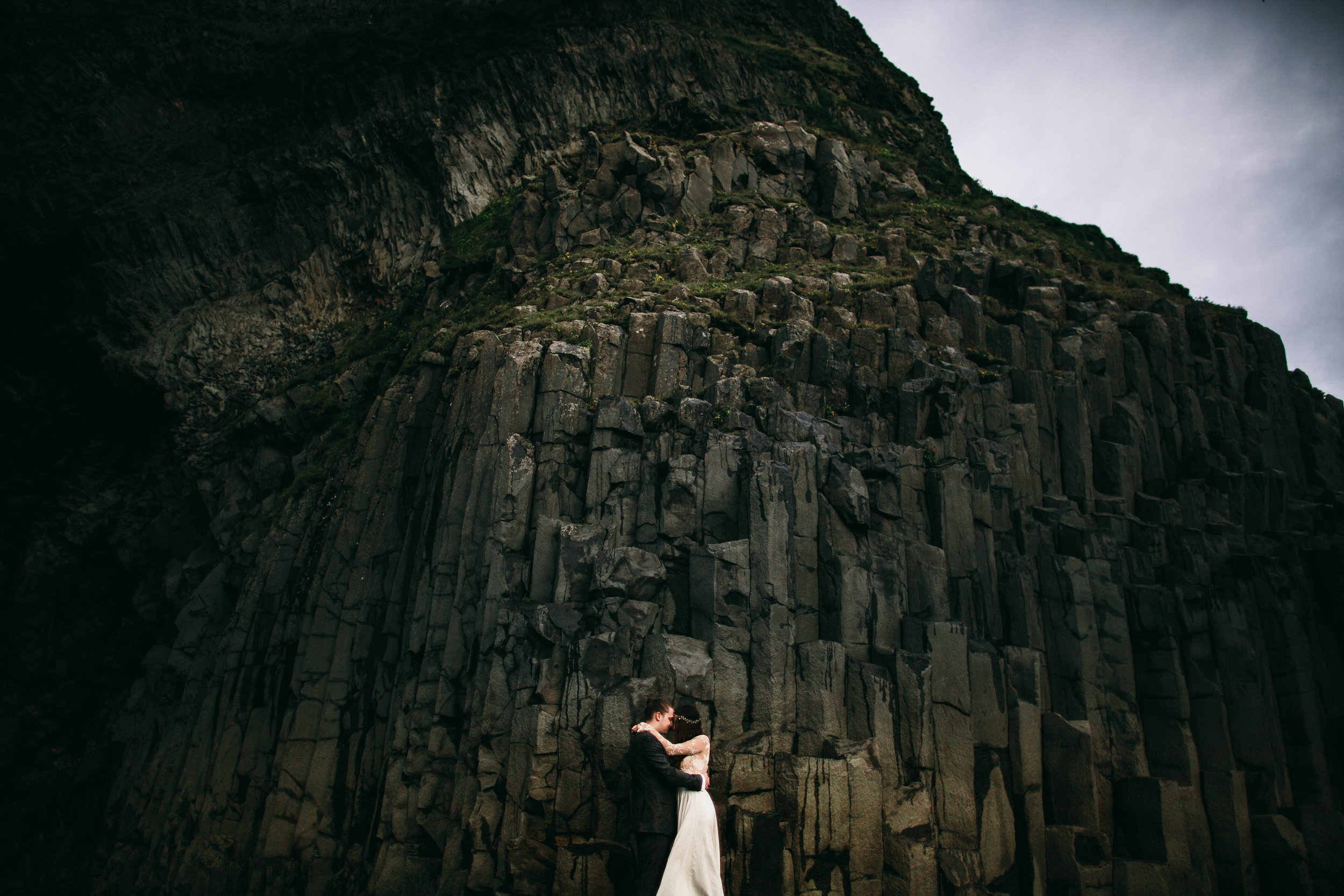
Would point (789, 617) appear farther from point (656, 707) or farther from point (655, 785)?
point (655, 785)

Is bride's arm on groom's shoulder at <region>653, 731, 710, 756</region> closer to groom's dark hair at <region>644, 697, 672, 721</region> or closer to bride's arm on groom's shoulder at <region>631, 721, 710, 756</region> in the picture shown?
bride's arm on groom's shoulder at <region>631, 721, 710, 756</region>

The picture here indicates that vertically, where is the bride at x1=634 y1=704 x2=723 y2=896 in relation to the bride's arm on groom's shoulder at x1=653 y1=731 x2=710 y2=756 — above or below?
below

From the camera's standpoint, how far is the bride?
26.9 feet

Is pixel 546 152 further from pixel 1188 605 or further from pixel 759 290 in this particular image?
pixel 1188 605

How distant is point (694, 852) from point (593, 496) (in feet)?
28.0

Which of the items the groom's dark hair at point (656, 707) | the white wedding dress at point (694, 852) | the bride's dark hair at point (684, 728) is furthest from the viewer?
the bride's dark hair at point (684, 728)

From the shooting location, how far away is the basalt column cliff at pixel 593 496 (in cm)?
1392

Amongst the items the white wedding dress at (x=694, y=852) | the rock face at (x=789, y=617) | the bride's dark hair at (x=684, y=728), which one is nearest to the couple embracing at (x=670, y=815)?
the white wedding dress at (x=694, y=852)

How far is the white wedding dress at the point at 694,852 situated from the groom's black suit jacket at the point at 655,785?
86 mm

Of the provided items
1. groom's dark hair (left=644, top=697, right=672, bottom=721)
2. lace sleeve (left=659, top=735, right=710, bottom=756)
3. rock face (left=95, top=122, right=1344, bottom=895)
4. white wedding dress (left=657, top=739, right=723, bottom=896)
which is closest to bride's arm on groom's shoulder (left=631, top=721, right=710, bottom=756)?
lace sleeve (left=659, top=735, right=710, bottom=756)

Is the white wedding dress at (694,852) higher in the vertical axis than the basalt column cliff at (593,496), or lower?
lower

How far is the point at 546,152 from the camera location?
33406 mm

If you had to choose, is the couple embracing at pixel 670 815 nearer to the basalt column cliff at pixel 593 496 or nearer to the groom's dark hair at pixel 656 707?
the groom's dark hair at pixel 656 707

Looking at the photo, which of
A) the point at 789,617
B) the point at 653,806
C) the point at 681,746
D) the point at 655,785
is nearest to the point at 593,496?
the point at 789,617
